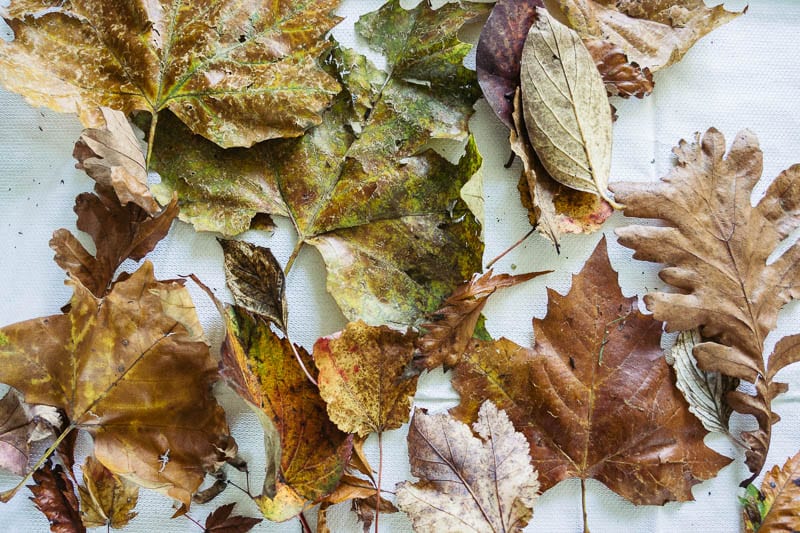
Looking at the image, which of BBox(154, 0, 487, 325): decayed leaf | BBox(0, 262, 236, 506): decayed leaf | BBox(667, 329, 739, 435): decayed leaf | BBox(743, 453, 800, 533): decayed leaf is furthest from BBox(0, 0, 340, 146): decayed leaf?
BBox(743, 453, 800, 533): decayed leaf

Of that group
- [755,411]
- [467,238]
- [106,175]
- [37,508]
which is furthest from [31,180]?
[755,411]

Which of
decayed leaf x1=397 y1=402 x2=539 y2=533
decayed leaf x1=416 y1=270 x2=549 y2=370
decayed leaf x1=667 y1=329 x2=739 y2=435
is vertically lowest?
decayed leaf x1=397 y1=402 x2=539 y2=533

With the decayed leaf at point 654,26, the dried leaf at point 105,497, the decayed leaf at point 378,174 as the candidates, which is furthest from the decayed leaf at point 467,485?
the decayed leaf at point 654,26

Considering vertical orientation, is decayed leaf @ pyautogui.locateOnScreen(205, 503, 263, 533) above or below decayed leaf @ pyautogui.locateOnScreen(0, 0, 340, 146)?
below

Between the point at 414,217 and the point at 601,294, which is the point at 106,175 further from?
the point at 601,294

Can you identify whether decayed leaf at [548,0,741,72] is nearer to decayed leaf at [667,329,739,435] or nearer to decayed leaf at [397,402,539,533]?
decayed leaf at [667,329,739,435]

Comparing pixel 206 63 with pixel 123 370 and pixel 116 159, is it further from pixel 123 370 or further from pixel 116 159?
pixel 123 370

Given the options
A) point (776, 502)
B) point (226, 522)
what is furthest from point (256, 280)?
point (776, 502)
